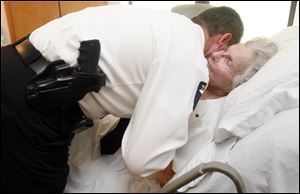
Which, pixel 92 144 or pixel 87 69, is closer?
pixel 87 69

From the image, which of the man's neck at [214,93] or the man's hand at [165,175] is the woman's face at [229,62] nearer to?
the man's neck at [214,93]

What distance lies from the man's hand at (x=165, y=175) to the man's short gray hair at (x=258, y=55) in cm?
37

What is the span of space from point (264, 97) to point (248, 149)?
14cm

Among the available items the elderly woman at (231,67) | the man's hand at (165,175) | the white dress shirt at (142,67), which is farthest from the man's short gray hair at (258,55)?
the man's hand at (165,175)

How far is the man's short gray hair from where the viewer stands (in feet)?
3.07

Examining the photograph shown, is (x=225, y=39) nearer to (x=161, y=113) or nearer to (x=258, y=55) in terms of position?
(x=258, y=55)

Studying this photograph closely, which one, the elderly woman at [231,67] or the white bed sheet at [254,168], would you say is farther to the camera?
the elderly woman at [231,67]

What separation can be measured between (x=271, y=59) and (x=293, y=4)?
1.57ft

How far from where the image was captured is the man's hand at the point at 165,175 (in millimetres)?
677

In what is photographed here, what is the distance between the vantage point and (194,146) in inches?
32.5

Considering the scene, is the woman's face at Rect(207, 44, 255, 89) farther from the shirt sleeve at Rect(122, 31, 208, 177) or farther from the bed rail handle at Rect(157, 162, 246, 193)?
the bed rail handle at Rect(157, 162, 246, 193)

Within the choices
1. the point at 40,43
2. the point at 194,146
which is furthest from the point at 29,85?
the point at 194,146

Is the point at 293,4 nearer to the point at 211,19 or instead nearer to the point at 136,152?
the point at 211,19

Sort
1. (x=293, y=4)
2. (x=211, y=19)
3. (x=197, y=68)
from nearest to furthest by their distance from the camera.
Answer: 1. (x=197, y=68)
2. (x=211, y=19)
3. (x=293, y=4)
